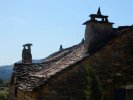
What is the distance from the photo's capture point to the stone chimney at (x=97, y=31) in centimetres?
1519

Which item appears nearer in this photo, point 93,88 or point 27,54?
point 93,88

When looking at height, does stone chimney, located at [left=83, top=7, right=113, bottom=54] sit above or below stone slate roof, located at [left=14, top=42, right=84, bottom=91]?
above

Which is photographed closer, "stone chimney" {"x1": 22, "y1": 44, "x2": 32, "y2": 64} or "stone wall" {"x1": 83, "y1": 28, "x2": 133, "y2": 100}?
"stone wall" {"x1": 83, "y1": 28, "x2": 133, "y2": 100}

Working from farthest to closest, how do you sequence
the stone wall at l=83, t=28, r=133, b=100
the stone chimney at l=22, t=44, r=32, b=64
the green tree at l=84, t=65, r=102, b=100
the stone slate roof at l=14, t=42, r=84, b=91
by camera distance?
the stone chimney at l=22, t=44, r=32, b=64 → the stone wall at l=83, t=28, r=133, b=100 → the stone slate roof at l=14, t=42, r=84, b=91 → the green tree at l=84, t=65, r=102, b=100

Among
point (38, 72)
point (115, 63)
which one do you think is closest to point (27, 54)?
point (38, 72)

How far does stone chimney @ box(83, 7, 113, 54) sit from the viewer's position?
1519 cm

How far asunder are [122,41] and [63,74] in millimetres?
3389

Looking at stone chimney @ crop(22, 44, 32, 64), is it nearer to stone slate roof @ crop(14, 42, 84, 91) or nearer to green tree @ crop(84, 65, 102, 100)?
stone slate roof @ crop(14, 42, 84, 91)

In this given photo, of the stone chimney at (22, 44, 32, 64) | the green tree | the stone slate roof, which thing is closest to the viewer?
the green tree

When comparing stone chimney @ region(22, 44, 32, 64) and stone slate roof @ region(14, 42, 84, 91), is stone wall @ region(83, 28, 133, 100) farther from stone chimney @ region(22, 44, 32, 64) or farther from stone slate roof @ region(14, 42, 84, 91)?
stone chimney @ region(22, 44, 32, 64)

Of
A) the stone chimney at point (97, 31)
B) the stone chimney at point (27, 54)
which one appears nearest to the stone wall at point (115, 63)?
the stone chimney at point (97, 31)

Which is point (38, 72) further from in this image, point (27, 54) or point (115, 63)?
point (27, 54)

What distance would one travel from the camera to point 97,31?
1545 cm

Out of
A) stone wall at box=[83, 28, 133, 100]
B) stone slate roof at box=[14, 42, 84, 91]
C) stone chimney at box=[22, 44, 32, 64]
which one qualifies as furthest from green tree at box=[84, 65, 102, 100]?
stone chimney at box=[22, 44, 32, 64]
